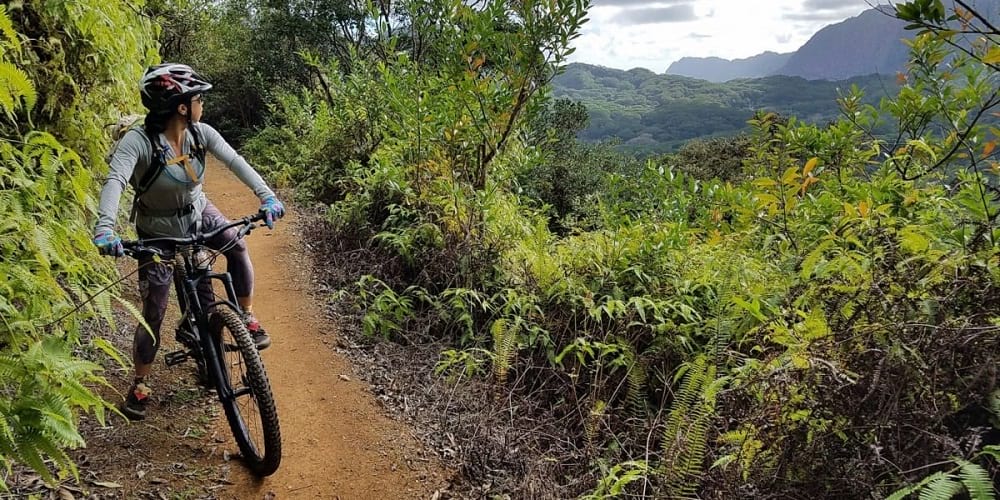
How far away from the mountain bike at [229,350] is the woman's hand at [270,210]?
0.04 m

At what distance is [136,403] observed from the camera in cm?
421

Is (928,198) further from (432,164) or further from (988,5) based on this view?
(432,164)

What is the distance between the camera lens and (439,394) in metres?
5.02

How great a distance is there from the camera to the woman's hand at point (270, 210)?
3.79m

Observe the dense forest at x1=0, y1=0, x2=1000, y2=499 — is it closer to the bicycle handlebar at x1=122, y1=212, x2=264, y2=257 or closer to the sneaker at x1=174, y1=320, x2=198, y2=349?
the bicycle handlebar at x1=122, y1=212, x2=264, y2=257

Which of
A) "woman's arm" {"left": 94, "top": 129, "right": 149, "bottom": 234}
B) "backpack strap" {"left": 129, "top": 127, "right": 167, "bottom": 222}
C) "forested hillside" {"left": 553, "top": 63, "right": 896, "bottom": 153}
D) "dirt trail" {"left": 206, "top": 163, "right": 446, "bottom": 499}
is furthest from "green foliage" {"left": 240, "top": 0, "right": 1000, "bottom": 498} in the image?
"forested hillside" {"left": 553, "top": 63, "right": 896, "bottom": 153}

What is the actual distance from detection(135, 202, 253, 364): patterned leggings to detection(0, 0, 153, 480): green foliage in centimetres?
34

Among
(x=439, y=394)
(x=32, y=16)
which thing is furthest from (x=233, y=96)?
(x=439, y=394)

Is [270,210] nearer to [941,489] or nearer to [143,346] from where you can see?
[143,346]

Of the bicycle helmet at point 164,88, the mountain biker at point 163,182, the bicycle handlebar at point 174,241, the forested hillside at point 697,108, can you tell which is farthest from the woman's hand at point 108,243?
the forested hillside at point 697,108

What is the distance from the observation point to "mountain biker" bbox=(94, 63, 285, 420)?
11.6ft

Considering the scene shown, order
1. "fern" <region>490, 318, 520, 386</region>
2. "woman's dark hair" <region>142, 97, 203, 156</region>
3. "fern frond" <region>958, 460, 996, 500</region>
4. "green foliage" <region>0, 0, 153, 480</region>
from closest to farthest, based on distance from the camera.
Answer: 1. "fern frond" <region>958, 460, 996, 500</region>
2. "green foliage" <region>0, 0, 153, 480</region>
3. "woman's dark hair" <region>142, 97, 203, 156</region>
4. "fern" <region>490, 318, 520, 386</region>

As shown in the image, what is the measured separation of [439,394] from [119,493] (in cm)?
235

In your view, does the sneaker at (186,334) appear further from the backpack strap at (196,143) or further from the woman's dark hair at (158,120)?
the woman's dark hair at (158,120)
